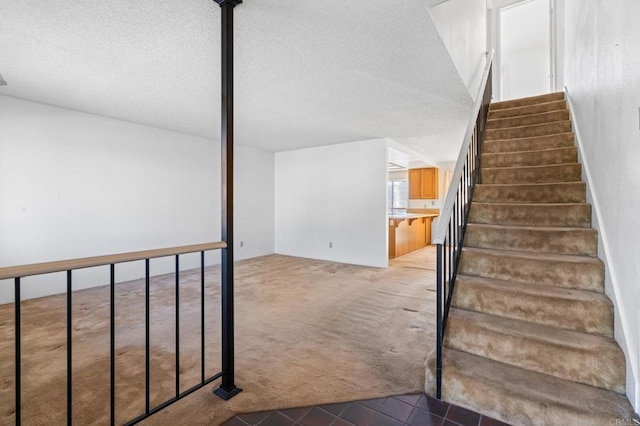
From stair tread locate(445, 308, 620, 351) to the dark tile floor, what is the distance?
494mm

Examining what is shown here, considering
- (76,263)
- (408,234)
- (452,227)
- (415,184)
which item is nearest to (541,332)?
(452,227)

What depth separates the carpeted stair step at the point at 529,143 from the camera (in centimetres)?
294

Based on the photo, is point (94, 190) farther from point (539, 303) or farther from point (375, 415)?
point (539, 303)

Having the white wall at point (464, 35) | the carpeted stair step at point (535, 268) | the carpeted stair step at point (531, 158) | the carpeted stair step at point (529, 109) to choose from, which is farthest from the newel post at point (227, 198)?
the carpeted stair step at point (529, 109)

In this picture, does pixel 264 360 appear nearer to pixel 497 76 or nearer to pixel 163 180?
pixel 163 180

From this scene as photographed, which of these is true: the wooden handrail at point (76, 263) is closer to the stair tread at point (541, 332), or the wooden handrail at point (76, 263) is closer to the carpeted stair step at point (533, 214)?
the stair tread at point (541, 332)

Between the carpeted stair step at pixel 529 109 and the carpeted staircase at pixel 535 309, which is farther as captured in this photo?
the carpeted stair step at pixel 529 109

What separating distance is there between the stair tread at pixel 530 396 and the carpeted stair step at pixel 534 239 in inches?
38.1

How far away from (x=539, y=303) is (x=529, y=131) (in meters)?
2.32

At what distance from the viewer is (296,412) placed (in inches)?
63.8

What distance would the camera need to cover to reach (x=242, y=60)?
2479mm

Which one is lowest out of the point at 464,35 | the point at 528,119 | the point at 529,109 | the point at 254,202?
the point at 254,202

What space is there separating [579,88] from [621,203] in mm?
1790

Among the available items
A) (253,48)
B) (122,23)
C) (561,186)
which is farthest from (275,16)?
(561,186)
